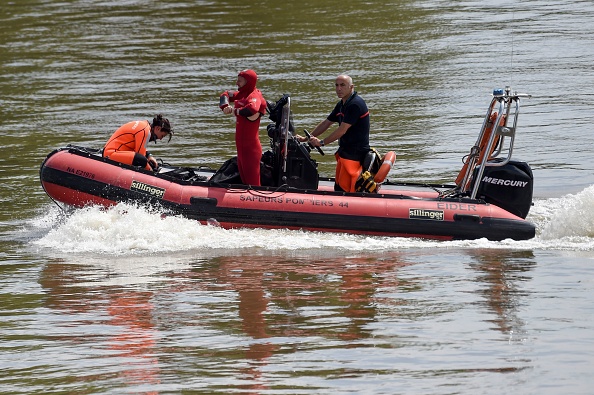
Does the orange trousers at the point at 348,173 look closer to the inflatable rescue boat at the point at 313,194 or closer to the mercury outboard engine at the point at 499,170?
the inflatable rescue boat at the point at 313,194

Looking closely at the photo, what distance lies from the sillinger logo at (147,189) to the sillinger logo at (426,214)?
2379mm

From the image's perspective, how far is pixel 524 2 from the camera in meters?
25.8

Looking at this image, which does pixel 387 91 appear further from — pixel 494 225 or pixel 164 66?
pixel 494 225

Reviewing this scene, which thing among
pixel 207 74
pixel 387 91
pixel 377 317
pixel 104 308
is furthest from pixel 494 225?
pixel 207 74

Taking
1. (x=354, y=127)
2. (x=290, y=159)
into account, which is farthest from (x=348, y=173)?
(x=290, y=159)

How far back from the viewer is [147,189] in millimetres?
10703

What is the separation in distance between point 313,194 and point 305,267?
1.45 m

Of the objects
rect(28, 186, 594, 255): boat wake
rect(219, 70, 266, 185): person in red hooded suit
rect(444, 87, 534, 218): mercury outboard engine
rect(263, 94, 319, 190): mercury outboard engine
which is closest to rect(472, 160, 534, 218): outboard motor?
rect(444, 87, 534, 218): mercury outboard engine

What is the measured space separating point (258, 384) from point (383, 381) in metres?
0.73

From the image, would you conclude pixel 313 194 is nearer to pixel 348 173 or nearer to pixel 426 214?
pixel 348 173

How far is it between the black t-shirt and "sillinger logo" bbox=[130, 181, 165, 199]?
1783 millimetres

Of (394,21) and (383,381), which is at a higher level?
(394,21)

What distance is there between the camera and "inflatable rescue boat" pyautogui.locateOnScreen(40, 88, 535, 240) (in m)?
10.4

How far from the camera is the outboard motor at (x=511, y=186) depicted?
10.5 m
